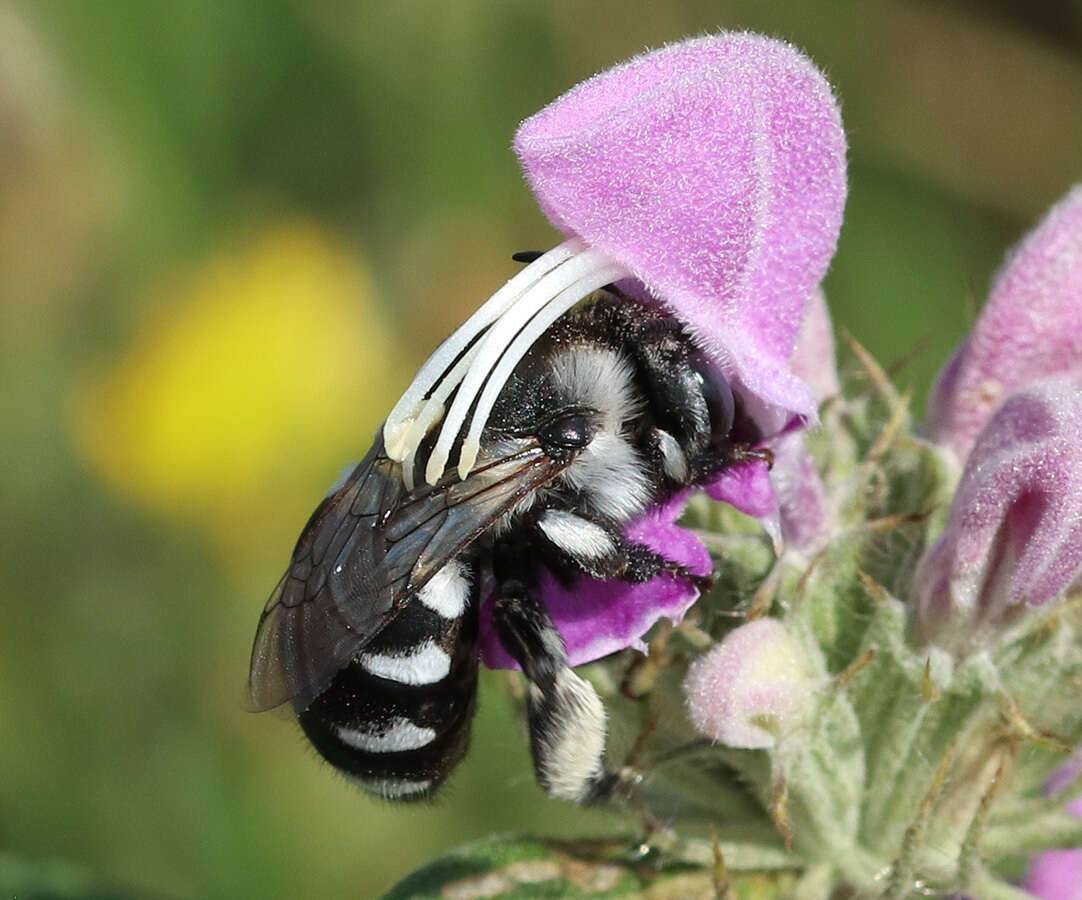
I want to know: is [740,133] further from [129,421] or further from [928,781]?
[129,421]

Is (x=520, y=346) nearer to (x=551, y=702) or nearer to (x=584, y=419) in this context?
(x=584, y=419)

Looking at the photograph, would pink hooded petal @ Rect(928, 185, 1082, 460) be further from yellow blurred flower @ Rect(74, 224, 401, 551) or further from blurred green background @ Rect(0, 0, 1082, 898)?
yellow blurred flower @ Rect(74, 224, 401, 551)

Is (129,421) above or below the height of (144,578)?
above

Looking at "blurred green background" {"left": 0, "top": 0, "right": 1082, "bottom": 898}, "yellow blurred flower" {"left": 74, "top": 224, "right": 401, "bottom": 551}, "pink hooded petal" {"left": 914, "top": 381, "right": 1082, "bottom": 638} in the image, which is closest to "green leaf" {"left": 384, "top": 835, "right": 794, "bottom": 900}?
"pink hooded petal" {"left": 914, "top": 381, "right": 1082, "bottom": 638}

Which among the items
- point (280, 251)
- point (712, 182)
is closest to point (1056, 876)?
point (712, 182)

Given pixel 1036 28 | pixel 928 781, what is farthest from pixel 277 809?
pixel 1036 28
